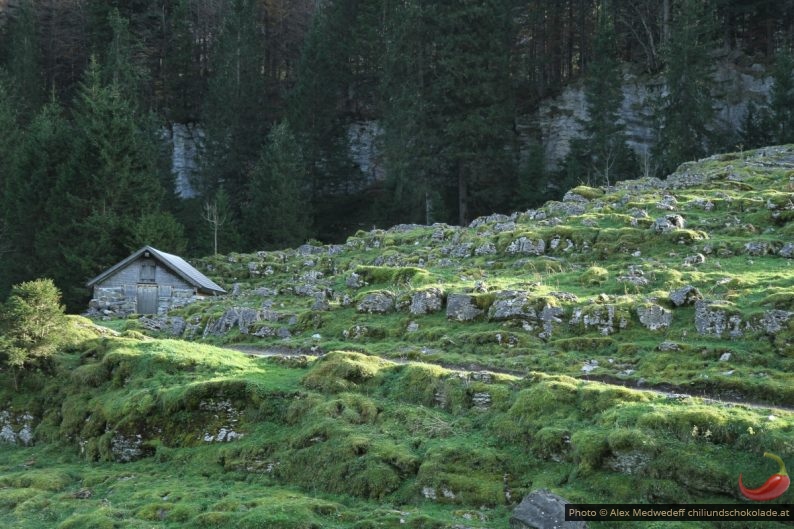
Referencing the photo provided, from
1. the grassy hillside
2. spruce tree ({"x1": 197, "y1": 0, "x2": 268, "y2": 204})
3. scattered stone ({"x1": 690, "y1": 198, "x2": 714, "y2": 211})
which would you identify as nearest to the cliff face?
scattered stone ({"x1": 690, "y1": 198, "x2": 714, "y2": 211})

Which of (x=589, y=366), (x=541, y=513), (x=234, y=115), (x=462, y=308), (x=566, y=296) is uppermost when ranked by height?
(x=234, y=115)

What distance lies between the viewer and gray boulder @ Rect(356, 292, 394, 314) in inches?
1127

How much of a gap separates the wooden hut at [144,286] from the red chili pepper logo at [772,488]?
103 ft

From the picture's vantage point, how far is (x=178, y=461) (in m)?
18.8

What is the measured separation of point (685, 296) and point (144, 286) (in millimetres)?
28370

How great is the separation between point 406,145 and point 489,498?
46.3m

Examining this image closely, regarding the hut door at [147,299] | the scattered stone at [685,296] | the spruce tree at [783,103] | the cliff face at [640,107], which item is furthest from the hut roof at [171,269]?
the spruce tree at [783,103]

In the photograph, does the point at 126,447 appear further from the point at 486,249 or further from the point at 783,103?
the point at 783,103

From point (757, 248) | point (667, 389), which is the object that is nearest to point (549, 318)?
point (667, 389)

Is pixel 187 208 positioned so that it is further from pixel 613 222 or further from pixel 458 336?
pixel 458 336

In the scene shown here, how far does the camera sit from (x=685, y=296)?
76.7 feet

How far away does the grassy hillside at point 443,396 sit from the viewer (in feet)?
47.9

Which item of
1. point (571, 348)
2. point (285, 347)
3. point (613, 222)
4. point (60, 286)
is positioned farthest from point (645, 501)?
point (60, 286)

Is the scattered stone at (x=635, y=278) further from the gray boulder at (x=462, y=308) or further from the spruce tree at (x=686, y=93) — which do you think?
the spruce tree at (x=686, y=93)
